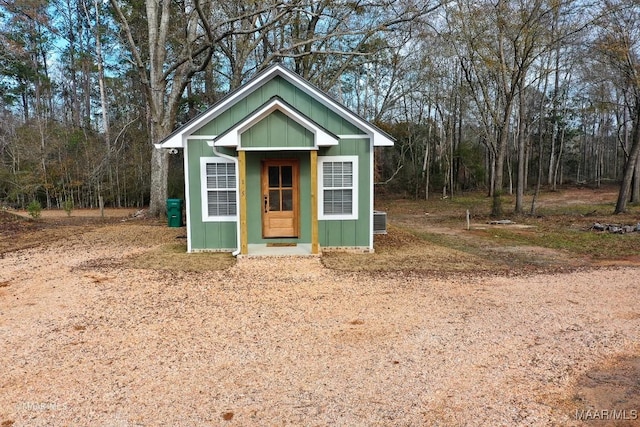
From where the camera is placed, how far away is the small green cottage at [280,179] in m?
8.94

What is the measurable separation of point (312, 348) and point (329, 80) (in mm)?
19379

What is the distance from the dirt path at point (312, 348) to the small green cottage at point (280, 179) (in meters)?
2.37

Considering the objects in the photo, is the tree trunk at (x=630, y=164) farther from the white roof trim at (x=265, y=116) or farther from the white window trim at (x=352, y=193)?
the white roof trim at (x=265, y=116)

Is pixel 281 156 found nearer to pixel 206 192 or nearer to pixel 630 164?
pixel 206 192

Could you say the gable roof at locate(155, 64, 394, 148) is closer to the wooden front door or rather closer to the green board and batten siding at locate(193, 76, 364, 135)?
the green board and batten siding at locate(193, 76, 364, 135)

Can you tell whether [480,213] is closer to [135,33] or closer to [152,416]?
[152,416]

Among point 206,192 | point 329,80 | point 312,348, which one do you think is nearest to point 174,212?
point 206,192

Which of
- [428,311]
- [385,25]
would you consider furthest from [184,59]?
[428,311]

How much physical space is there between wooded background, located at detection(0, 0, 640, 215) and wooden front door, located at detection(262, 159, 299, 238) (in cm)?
576

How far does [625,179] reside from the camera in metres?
15.6

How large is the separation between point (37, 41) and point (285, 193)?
27.2m

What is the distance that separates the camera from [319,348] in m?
3.96

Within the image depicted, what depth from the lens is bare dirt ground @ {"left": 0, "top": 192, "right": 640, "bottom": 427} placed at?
9.41 feet

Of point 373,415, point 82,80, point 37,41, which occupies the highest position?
point 37,41
